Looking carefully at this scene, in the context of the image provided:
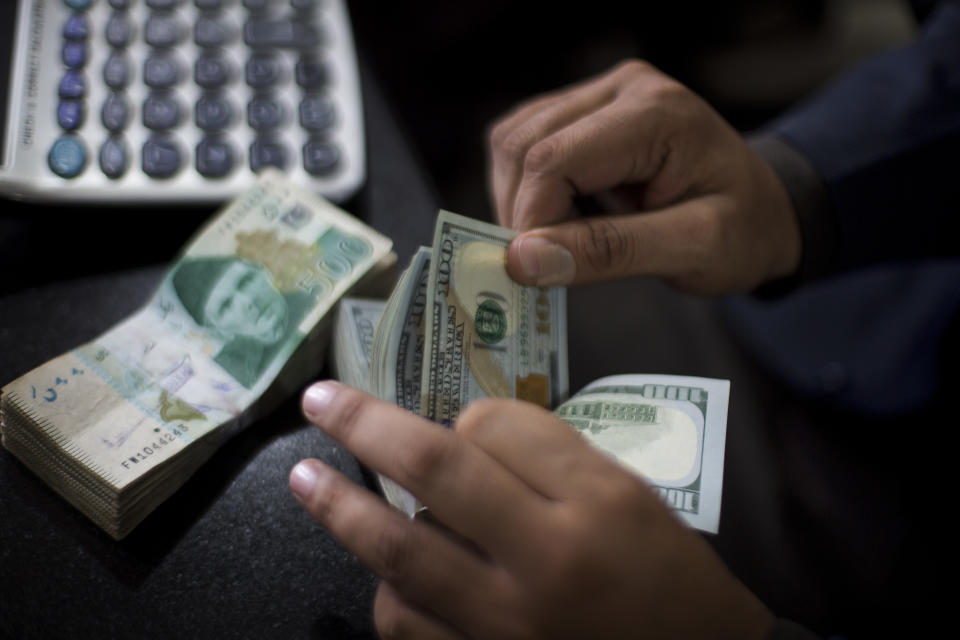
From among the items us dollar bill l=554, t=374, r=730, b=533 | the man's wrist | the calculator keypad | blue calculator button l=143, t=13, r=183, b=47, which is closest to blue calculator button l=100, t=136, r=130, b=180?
the calculator keypad

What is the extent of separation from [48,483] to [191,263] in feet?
0.53

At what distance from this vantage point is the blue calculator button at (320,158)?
18.8 inches

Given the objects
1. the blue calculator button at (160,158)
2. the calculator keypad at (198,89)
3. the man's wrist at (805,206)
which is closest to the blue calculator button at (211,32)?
the calculator keypad at (198,89)

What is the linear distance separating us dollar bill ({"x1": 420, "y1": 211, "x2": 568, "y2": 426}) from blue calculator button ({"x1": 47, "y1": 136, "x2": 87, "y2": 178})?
0.27 meters

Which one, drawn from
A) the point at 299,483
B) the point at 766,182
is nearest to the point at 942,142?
the point at 766,182

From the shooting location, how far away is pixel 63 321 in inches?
17.0

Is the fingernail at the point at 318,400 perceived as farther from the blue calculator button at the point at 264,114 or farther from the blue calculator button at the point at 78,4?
the blue calculator button at the point at 78,4

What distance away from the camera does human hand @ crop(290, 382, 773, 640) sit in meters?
0.29

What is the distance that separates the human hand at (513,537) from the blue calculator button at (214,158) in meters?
0.23

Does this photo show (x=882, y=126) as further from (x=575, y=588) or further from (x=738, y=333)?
(x=575, y=588)

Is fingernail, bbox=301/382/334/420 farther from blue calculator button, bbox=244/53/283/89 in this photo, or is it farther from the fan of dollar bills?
blue calculator button, bbox=244/53/283/89

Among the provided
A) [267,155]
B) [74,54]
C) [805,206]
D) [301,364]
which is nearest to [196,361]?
[301,364]

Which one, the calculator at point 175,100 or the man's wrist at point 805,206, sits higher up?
the calculator at point 175,100

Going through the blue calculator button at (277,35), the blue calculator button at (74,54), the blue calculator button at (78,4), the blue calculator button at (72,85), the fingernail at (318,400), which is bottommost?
the fingernail at (318,400)
